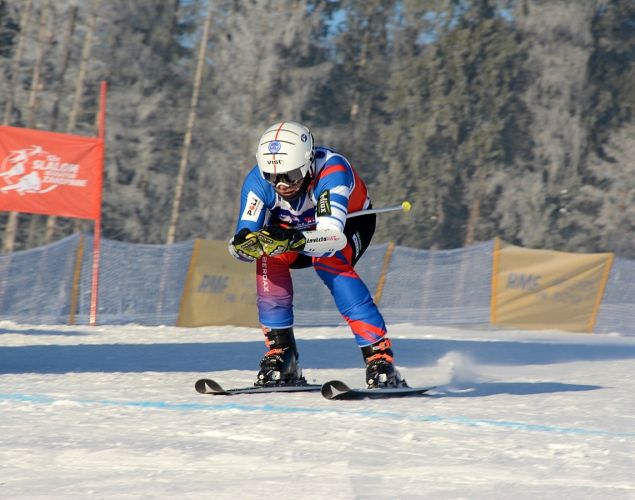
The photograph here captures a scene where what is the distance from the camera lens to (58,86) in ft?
139

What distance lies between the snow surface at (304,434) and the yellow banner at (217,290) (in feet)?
19.9

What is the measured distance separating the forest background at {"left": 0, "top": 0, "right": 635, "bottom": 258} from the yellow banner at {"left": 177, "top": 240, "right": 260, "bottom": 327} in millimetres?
24779

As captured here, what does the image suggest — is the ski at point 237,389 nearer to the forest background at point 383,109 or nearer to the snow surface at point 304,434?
the snow surface at point 304,434

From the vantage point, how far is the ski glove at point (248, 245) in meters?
6.09

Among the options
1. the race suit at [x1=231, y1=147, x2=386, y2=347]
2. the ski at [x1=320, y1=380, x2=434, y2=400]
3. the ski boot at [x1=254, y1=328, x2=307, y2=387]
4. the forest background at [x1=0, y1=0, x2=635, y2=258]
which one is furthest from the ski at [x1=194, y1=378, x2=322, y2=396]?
the forest background at [x1=0, y1=0, x2=635, y2=258]

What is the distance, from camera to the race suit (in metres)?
6.46

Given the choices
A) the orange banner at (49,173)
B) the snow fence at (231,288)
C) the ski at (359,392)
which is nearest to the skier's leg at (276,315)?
the ski at (359,392)

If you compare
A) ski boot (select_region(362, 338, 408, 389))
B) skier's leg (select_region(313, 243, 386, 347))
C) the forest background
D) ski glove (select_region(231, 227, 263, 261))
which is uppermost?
the forest background

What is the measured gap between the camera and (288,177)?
6.30 metres

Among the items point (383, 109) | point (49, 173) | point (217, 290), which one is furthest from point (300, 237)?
point (383, 109)

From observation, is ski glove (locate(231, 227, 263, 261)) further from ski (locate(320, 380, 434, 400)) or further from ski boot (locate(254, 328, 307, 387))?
ski (locate(320, 380, 434, 400))

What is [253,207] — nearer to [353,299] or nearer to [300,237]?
[300,237]

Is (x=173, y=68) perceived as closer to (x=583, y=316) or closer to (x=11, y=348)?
(x=583, y=316)

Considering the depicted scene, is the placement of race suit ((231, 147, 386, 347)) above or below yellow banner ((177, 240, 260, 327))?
above
